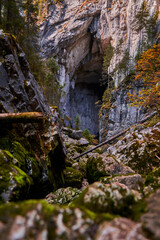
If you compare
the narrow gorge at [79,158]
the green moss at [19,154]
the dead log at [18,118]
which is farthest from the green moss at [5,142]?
the dead log at [18,118]

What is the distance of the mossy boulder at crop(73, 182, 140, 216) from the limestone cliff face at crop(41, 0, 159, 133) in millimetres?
19564

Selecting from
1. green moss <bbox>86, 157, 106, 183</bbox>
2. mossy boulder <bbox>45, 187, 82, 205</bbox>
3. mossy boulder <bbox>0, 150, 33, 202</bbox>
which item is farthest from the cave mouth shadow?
mossy boulder <bbox>0, 150, 33, 202</bbox>

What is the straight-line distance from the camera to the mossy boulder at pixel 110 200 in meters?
1.61

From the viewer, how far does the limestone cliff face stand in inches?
801

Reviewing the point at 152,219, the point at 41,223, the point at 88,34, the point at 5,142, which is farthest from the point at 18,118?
the point at 88,34

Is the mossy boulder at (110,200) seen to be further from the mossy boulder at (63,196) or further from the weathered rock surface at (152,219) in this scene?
the mossy boulder at (63,196)

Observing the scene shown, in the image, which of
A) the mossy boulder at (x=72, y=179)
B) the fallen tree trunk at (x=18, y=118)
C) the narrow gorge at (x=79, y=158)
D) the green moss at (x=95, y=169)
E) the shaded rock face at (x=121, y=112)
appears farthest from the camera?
the shaded rock face at (x=121, y=112)

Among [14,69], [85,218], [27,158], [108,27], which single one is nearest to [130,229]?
[85,218]

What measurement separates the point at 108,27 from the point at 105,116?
1779 centimetres

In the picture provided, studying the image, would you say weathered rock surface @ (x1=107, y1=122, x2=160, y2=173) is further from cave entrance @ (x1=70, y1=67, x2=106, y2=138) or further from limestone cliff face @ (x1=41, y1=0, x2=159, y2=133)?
cave entrance @ (x1=70, y1=67, x2=106, y2=138)

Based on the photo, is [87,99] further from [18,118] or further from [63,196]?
[18,118]

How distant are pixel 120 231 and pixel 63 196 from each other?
340cm

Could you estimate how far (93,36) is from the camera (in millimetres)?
28422

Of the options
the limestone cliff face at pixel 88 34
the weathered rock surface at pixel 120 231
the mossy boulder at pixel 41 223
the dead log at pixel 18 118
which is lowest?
the weathered rock surface at pixel 120 231
